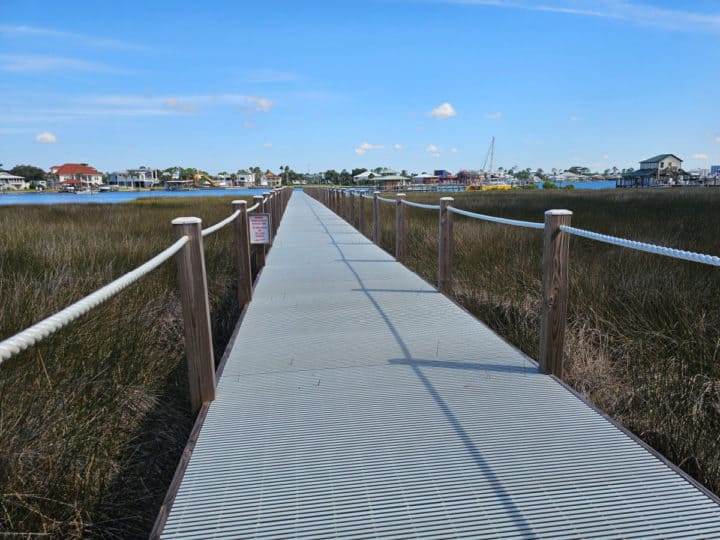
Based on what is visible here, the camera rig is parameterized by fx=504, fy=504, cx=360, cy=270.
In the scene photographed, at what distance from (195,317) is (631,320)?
3499 mm

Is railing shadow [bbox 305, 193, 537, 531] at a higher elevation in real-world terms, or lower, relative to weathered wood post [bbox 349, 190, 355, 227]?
lower

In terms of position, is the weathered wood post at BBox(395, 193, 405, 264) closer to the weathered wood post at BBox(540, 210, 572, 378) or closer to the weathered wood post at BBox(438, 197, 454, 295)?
the weathered wood post at BBox(438, 197, 454, 295)

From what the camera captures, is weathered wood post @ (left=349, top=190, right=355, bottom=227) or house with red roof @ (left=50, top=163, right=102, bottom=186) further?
house with red roof @ (left=50, top=163, right=102, bottom=186)

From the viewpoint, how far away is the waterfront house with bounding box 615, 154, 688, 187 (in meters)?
97.9

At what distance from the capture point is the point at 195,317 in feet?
9.31

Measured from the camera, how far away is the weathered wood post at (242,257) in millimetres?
5113

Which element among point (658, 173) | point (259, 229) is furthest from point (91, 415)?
point (658, 173)

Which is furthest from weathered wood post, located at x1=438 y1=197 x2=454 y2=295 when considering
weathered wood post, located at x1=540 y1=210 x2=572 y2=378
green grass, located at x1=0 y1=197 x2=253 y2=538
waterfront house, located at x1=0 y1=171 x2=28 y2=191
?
waterfront house, located at x1=0 y1=171 x2=28 y2=191

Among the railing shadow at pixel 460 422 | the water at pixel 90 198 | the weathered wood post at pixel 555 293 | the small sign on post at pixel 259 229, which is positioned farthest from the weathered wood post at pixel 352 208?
the water at pixel 90 198

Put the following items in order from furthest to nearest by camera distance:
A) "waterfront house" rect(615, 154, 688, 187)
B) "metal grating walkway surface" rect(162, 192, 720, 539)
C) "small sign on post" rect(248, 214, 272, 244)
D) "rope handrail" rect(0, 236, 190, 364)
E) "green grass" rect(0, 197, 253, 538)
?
"waterfront house" rect(615, 154, 688, 187) → "small sign on post" rect(248, 214, 272, 244) → "green grass" rect(0, 197, 253, 538) → "metal grating walkway surface" rect(162, 192, 720, 539) → "rope handrail" rect(0, 236, 190, 364)

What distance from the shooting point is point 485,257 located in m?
6.93

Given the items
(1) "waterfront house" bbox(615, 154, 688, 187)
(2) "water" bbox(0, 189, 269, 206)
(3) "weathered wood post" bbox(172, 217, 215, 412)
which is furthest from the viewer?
(1) "waterfront house" bbox(615, 154, 688, 187)

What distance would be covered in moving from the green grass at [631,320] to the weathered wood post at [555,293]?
52cm

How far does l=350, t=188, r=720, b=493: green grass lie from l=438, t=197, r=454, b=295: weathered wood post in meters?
0.45
